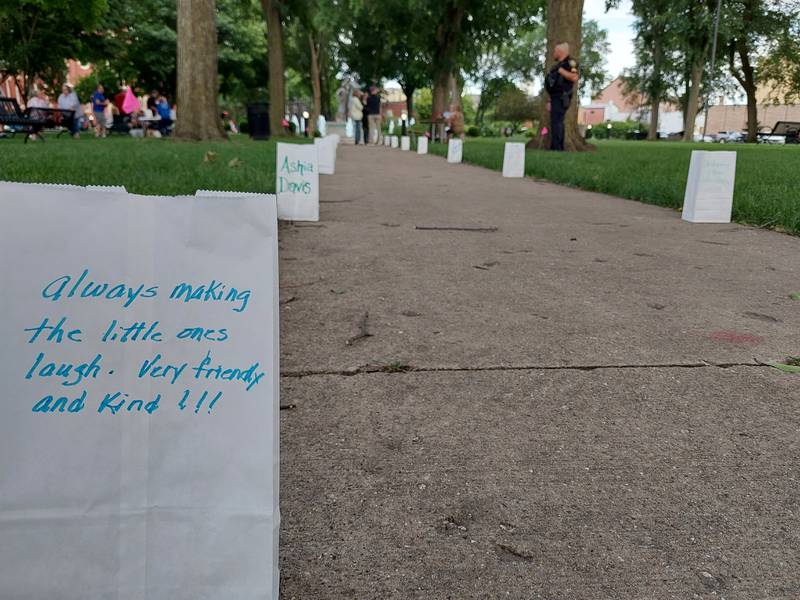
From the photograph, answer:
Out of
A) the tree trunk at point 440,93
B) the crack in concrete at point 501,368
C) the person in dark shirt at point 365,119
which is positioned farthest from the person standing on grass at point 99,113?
the crack in concrete at point 501,368

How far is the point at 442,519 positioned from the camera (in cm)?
158

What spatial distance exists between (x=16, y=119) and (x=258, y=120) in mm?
8867

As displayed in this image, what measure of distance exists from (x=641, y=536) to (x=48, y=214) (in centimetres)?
132

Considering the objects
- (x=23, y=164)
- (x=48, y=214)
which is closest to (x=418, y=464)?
(x=48, y=214)

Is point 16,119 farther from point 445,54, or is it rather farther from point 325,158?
point 445,54

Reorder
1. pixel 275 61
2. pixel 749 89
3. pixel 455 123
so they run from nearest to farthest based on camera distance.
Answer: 1. pixel 455 123
2. pixel 275 61
3. pixel 749 89

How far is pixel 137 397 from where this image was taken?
1109mm

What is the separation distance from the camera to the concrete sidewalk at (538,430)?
1427 millimetres

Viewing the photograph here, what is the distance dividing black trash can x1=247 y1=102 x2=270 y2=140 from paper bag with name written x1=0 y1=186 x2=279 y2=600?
893 inches

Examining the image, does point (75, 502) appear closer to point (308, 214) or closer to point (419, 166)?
A: point (308, 214)

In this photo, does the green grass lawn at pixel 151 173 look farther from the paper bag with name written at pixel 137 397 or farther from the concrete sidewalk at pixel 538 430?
the paper bag with name written at pixel 137 397

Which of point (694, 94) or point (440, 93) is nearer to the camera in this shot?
point (440, 93)

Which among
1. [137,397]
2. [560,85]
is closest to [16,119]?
[560,85]

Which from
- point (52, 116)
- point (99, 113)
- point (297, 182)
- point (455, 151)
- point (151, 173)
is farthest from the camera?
point (99, 113)
